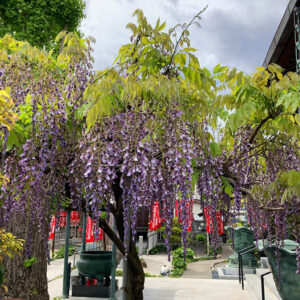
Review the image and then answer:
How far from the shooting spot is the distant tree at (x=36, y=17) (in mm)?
10633

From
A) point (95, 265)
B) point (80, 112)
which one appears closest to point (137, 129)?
point (80, 112)

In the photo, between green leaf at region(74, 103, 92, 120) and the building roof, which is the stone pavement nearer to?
green leaf at region(74, 103, 92, 120)

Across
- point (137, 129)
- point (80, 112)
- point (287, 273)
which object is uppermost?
point (80, 112)

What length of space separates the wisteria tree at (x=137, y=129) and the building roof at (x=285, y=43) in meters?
4.38

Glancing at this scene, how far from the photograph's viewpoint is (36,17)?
35.2 feet

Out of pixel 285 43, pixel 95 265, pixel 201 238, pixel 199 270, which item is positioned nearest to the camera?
pixel 95 265

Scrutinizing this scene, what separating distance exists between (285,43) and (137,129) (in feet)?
24.0

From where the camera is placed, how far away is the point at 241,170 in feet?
14.2

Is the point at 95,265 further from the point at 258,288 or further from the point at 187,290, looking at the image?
the point at 258,288

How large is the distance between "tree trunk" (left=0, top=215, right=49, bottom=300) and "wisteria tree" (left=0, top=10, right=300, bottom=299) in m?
2.13

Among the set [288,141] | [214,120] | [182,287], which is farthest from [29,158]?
[182,287]

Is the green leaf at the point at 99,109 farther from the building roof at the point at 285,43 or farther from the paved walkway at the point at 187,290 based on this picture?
the paved walkway at the point at 187,290

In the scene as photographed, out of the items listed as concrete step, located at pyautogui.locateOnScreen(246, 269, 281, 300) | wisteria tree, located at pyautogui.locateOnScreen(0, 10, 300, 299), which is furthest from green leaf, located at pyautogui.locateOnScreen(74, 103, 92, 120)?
concrete step, located at pyautogui.locateOnScreen(246, 269, 281, 300)

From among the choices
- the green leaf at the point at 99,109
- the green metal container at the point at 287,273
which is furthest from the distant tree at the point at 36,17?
the green metal container at the point at 287,273
